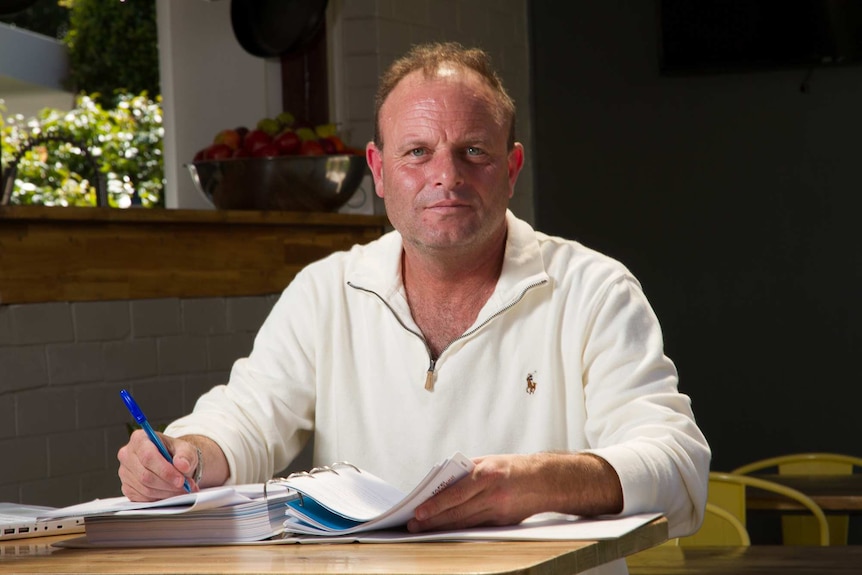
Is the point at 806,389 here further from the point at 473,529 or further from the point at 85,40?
the point at 473,529

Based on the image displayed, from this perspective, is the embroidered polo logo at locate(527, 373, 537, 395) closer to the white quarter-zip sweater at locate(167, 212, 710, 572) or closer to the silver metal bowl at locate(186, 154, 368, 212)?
the white quarter-zip sweater at locate(167, 212, 710, 572)

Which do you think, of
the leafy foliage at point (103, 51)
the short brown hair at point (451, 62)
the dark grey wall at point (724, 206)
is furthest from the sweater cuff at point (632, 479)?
the leafy foliage at point (103, 51)

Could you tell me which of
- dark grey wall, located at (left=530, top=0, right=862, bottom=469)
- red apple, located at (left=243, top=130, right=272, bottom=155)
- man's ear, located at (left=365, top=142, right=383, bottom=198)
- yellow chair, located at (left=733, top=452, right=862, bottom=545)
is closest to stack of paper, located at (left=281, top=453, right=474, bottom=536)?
man's ear, located at (left=365, top=142, right=383, bottom=198)

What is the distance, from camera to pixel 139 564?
1.29 metres

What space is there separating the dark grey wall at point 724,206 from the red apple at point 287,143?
176cm

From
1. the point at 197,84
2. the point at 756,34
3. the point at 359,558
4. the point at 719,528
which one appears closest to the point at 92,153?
the point at 197,84

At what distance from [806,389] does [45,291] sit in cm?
309

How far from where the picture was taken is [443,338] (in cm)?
197

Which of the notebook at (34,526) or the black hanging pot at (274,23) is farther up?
the black hanging pot at (274,23)

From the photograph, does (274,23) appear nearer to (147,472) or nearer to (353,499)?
(147,472)

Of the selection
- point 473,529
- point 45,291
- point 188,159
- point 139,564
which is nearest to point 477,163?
point 473,529

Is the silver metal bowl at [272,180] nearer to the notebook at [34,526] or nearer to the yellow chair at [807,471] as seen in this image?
→ the yellow chair at [807,471]

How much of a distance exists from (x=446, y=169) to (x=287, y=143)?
5.80 feet

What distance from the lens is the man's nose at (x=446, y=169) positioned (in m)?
1.86
